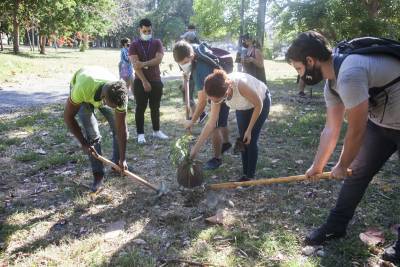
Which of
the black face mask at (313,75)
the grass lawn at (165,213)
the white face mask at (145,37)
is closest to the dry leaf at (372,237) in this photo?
the grass lawn at (165,213)

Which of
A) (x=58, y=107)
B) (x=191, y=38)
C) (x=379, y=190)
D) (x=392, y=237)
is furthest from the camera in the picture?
(x=58, y=107)

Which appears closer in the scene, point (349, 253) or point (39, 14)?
point (349, 253)

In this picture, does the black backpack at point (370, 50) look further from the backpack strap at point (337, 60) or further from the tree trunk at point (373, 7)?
the tree trunk at point (373, 7)

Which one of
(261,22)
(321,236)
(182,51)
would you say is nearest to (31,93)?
(261,22)

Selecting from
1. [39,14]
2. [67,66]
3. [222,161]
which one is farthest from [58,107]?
[39,14]

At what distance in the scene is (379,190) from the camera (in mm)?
4672

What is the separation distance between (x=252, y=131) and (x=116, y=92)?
65.0 inches

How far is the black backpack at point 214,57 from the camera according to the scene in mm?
5234

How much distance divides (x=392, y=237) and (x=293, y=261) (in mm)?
1034

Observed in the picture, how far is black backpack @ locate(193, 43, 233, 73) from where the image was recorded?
5.23m

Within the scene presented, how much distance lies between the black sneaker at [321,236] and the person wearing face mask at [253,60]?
5.65 m

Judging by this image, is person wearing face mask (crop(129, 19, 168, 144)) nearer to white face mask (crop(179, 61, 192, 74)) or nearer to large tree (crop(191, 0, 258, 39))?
white face mask (crop(179, 61, 192, 74))

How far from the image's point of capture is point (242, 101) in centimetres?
430

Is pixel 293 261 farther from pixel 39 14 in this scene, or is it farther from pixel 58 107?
pixel 39 14
